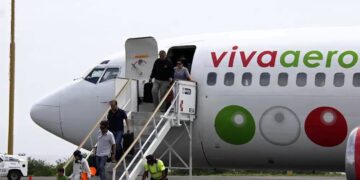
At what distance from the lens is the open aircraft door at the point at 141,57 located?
24.2 m

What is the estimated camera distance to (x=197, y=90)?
23578 millimetres

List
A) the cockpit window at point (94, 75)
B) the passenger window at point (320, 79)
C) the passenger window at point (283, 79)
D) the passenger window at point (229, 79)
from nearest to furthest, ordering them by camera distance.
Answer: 1. the passenger window at point (320, 79)
2. the passenger window at point (283, 79)
3. the passenger window at point (229, 79)
4. the cockpit window at point (94, 75)

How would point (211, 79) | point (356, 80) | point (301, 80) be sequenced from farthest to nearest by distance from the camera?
point (211, 79), point (301, 80), point (356, 80)

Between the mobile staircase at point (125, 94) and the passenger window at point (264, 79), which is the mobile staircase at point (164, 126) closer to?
the mobile staircase at point (125, 94)

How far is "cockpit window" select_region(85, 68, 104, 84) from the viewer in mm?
25250

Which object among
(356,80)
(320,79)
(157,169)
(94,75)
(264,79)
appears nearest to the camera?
(157,169)

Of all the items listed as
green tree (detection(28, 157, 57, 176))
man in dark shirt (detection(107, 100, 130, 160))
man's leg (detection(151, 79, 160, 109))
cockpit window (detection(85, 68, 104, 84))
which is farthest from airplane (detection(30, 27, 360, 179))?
green tree (detection(28, 157, 57, 176))

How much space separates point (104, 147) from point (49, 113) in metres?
4.41


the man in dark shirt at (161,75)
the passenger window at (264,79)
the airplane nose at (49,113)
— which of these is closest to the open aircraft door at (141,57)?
the man in dark shirt at (161,75)

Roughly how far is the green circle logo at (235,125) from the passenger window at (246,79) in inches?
26.4

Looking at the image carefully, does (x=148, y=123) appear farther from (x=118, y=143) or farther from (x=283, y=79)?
(x=283, y=79)

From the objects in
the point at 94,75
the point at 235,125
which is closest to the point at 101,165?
the point at 235,125

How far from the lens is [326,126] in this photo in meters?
22.1

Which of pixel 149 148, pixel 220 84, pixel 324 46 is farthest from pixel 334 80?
pixel 149 148
